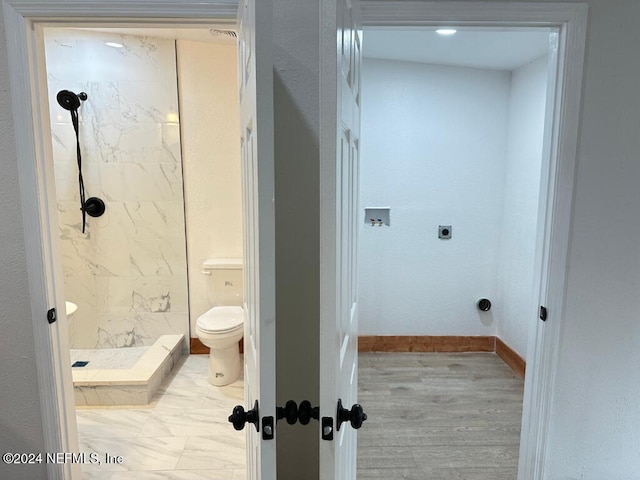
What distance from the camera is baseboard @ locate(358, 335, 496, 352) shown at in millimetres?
3541

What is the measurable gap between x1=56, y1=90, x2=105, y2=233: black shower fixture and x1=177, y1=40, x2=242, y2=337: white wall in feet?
2.14

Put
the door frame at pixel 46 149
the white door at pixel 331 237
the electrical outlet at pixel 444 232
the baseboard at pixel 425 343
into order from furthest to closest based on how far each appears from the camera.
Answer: the baseboard at pixel 425 343 → the electrical outlet at pixel 444 232 → the door frame at pixel 46 149 → the white door at pixel 331 237

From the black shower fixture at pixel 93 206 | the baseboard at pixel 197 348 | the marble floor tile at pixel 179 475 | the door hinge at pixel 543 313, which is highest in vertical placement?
the black shower fixture at pixel 93 206

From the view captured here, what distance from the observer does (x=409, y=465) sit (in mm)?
2180

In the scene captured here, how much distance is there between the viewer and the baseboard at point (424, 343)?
139 inches

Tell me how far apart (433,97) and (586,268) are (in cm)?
200

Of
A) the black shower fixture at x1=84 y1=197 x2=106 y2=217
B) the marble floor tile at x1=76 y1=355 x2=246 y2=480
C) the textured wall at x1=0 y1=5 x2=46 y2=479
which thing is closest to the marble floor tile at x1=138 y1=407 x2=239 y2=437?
the marble floor tile at x1=76 y1=355 x2=246 y2=480

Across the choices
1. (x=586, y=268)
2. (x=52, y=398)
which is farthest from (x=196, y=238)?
(x=586, y=268)

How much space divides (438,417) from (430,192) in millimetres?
1671

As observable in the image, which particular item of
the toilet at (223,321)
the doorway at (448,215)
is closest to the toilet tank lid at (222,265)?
the toilet at (223,321)

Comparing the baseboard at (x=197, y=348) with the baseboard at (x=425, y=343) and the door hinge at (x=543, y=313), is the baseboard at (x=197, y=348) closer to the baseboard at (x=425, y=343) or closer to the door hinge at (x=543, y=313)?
the baseboard at (x=425, y=343)

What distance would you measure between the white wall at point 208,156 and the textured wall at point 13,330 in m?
1.67

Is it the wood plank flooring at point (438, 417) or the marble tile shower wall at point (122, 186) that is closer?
the wood plank flooring at point (438, 417)

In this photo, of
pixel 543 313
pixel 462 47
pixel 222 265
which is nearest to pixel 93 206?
pixel 222 265
